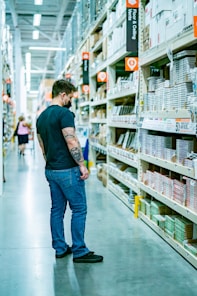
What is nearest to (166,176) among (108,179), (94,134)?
(108,179)

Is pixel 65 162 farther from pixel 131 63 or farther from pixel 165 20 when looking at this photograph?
pixel 131 63

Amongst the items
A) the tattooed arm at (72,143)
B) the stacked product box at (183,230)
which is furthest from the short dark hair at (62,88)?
the stacked product box at (183,230)

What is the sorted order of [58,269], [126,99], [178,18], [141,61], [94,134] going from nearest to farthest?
[58,269] < [178,18] < [141,61] < [126,99] < [94,134]

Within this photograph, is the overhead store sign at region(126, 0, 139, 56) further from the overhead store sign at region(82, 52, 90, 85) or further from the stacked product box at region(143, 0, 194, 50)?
the overhead store sign at region(82, 52, 90, 85)

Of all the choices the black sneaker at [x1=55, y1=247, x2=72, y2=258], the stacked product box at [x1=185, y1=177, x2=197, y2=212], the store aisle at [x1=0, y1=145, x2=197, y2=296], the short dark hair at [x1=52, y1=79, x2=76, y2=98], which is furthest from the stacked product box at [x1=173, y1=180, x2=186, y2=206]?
the short dark hair at [x1=52, y1=79, x2=76, y2=98]

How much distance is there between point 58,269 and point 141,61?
287cm

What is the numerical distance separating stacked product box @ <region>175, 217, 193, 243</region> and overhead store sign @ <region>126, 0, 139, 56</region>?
2533 millimetres

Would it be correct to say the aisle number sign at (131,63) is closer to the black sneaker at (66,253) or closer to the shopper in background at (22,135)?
the black sneaker at (66,253)

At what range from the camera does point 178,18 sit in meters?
4.11

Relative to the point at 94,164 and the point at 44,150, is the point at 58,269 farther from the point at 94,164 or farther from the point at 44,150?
the point at 94,164

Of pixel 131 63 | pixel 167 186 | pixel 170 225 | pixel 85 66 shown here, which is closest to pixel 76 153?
pixel 167 186

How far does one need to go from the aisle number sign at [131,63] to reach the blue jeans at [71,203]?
251cm

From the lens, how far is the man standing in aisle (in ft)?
12.6

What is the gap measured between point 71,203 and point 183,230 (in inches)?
43.2
